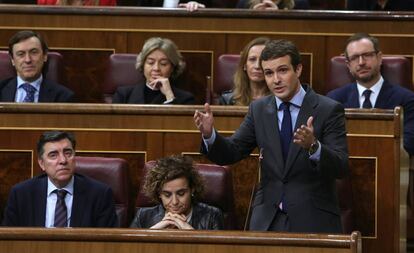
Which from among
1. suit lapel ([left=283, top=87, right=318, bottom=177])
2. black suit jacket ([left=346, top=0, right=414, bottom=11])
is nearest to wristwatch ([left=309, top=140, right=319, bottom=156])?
suit lapel ([left=283, top=87, right=318, bottom=177])

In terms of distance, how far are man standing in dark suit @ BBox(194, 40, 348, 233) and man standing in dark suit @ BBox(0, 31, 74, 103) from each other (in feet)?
4.23

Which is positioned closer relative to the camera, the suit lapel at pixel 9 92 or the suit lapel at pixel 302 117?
the suit lapel at pixel 302 117

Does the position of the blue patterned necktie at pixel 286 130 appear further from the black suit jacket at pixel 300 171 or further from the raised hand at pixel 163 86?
the raised hand at pixel 163 86

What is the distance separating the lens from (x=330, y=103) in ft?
10.6

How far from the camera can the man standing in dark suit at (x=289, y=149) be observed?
3.18 m

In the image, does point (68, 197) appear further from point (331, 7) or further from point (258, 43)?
point (331, 7)

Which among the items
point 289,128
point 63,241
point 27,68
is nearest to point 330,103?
point 289,128

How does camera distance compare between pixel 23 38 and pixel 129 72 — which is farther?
pixel 129 72

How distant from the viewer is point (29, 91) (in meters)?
4.38

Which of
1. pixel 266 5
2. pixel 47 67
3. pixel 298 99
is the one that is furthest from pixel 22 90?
pixel 298 99

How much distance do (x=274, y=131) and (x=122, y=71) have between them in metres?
1.45

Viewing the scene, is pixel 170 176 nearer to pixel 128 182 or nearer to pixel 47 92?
pixel 128 182

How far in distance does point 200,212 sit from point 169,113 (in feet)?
1.73

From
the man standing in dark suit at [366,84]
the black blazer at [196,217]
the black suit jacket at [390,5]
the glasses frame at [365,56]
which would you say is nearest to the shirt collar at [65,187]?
the black blazer at [196,217]
